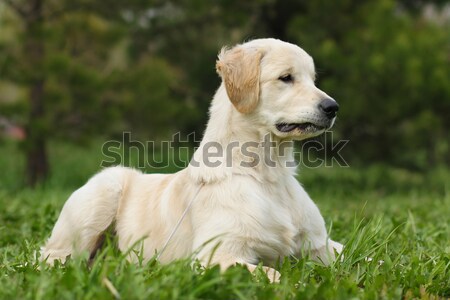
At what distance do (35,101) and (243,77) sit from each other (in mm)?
6707

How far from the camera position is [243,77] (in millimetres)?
3740

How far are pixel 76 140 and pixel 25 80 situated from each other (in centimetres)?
125

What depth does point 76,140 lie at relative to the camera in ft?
32.7

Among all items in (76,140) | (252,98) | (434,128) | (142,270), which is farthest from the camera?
(76,140)

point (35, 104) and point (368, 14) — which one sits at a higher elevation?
point (368, 14)

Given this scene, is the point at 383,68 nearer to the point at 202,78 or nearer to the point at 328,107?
the point at 202,78

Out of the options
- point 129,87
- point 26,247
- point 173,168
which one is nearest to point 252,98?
point 26,247

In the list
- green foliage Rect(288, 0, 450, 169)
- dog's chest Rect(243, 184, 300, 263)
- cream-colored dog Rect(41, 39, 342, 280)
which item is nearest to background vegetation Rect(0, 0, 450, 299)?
green foliage Rect(288, 0, 450, 169)

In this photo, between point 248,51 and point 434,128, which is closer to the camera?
point 248,51

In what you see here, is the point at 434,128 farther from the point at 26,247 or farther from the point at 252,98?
the point at 26,247

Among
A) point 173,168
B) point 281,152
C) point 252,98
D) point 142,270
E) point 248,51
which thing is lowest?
point 173,168

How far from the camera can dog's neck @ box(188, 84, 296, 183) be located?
12.0 ft

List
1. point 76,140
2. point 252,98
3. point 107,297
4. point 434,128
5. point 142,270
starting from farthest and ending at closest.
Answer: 1. point 76,140
2. point 434,128
3. point 252,98
4. point 142,270
5. point 107,297

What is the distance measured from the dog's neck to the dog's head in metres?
0.07
